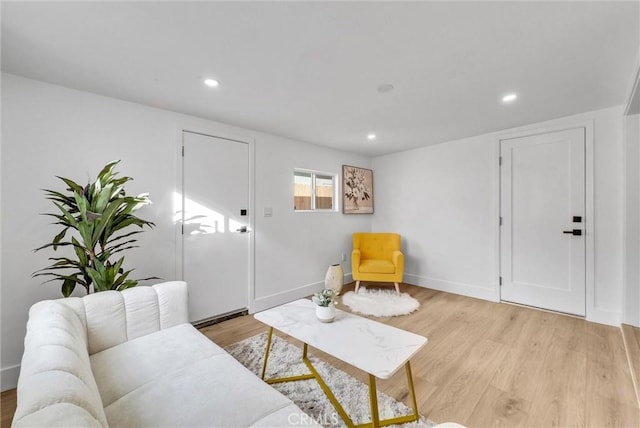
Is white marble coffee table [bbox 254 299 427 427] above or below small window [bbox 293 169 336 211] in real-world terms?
below

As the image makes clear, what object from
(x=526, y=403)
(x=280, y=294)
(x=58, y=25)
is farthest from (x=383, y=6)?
(x=280, y=294)

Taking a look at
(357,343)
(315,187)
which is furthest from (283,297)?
(357,343)

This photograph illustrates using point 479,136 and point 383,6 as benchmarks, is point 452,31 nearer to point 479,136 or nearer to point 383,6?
point 383,6

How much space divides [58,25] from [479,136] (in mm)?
4180

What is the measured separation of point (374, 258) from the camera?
410 centimetres

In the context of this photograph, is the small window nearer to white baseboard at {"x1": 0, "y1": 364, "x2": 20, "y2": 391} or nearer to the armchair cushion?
the armchair cushion

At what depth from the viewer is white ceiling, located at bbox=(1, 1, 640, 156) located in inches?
52.4

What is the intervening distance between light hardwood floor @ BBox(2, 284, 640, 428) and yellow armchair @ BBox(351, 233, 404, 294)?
71 centimetres

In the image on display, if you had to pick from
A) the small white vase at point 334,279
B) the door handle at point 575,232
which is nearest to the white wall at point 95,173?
the small white vase at point 334,279

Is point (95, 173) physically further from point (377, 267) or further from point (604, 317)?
point (604, 317)

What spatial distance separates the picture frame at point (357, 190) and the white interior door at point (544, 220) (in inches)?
78.3

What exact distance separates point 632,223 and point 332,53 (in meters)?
3.27

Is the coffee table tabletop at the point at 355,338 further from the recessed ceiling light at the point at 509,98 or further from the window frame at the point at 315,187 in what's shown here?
the recessed ceiling light at the point at 509,98

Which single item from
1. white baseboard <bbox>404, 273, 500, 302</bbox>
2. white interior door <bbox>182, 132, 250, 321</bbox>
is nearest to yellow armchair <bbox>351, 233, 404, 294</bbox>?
white baseboard <bbox>404, 273, 500, 302</bbox>
